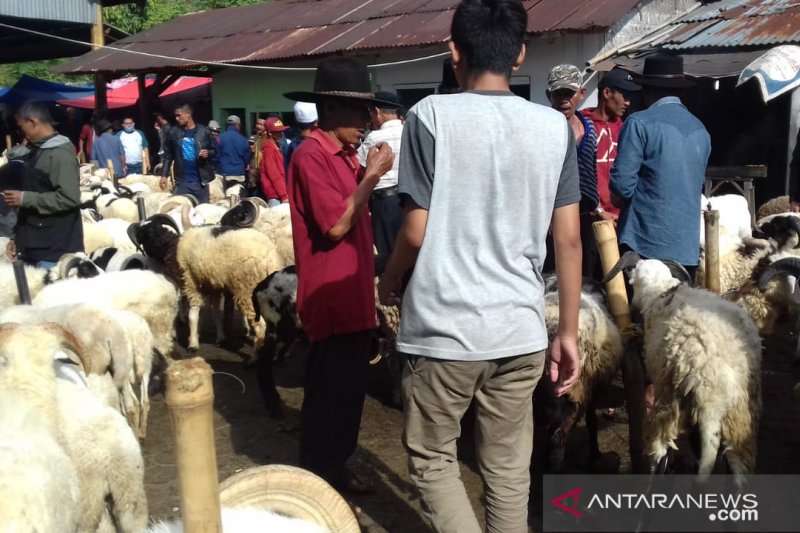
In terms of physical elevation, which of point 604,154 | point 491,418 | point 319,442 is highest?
point 604,154

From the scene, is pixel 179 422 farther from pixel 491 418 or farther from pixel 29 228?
pixel 29 228

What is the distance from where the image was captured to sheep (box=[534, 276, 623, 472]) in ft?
14.1

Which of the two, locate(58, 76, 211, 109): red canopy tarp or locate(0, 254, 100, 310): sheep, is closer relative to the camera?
locate(0, 254, 100, 310): sheep

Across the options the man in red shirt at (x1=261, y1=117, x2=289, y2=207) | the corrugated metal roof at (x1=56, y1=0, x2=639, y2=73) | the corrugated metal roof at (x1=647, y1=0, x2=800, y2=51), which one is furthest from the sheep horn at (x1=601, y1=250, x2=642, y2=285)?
the corrugated metal roof at (x1=56, y1=0, x2=639, y2=73)

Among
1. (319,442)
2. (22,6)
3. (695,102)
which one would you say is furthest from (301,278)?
(22,6)

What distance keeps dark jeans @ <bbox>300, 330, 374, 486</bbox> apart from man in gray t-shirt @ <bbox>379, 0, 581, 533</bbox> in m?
1.13

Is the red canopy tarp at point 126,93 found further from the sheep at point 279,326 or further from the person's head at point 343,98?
the person's head at point 343,98

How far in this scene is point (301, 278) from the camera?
3.54 meters

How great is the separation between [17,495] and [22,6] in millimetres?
17376

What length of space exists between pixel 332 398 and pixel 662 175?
2320 millimetres

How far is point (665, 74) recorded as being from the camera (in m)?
4.72

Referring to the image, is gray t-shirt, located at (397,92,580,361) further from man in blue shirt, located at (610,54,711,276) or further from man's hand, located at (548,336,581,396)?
man in blue shirt, located at (610,54,711,276)

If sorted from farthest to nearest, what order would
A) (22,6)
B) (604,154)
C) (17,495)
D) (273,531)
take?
(22,6)
(604,154)
(17,495)
(273,531)

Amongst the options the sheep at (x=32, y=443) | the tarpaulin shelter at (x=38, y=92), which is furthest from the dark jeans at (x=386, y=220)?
the tarpaulin shelter at (x=38, y=92)
